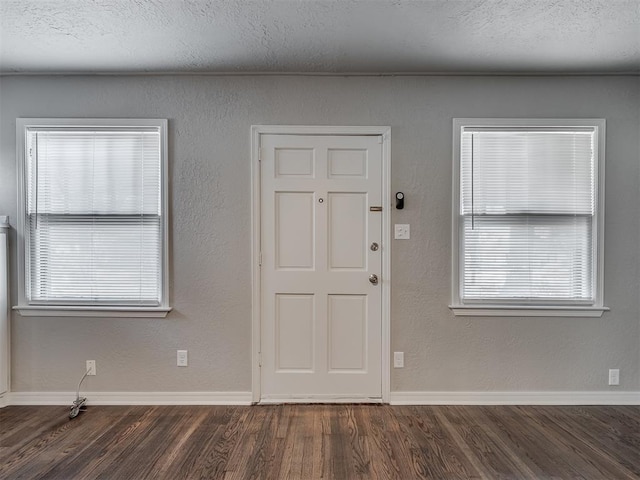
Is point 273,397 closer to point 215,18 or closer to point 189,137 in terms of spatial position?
point 189,137

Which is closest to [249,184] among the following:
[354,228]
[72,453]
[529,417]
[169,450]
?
[354,228]

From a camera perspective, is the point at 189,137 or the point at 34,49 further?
the point at 189,137

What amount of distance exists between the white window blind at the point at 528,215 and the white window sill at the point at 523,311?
0.05 meters

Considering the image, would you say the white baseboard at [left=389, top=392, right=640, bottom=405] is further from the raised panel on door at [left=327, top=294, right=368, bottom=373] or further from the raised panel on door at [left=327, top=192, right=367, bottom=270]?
the raised panel on door at [left=327, top=192, right=367, bottom=270]

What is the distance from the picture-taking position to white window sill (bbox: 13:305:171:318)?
2955mm

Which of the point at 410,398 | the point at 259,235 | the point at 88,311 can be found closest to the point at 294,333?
the point at 259,235

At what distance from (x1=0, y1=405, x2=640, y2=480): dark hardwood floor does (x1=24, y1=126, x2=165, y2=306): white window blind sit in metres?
0.89

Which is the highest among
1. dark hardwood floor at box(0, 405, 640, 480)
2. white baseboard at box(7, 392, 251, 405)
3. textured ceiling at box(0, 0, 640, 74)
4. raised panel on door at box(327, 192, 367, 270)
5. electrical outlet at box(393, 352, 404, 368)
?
textured ceiling at box(0, 0, 640, 74)

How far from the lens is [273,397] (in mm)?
2994

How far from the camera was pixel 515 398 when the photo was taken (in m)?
2.97

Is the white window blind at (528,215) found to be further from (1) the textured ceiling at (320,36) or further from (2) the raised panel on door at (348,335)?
(2) the raised panel on door at (348,335)

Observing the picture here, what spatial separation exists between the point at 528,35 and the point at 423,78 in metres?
0.77

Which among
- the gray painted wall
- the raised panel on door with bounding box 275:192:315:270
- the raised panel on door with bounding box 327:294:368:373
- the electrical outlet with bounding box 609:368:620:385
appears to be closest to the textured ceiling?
the gray painted wall

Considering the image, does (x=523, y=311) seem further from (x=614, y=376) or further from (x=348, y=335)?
(x=348, y=335)
